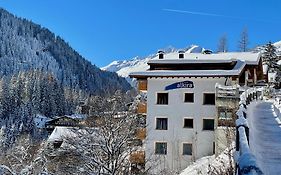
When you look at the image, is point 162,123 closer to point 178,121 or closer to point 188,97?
point 178,121

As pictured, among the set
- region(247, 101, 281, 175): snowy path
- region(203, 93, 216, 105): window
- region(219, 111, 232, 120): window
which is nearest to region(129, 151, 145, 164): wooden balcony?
region(203, 93, 216, 105): window

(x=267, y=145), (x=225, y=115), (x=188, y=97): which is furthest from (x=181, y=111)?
(x=267, y=145)

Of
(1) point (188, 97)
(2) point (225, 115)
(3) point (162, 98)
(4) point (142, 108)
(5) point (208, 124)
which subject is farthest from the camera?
(4) point (142, 108)

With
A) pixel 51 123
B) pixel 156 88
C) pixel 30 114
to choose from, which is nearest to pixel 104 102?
pixel 156 88

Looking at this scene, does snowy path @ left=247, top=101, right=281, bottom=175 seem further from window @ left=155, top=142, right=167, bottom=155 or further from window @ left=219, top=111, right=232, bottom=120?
window @ left=155, top=142, right=167, bottom=155

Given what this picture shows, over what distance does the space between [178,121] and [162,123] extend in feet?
4.17

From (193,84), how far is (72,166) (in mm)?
13914

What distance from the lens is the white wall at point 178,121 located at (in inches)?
1351

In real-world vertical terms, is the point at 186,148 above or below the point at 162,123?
below

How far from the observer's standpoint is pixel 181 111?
3547 centimetres

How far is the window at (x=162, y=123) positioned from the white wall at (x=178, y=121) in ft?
0.81

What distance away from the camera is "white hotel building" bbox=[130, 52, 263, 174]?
113 ft

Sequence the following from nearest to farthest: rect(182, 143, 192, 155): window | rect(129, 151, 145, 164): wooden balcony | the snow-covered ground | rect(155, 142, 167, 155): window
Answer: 1. the snow-covered ground
2. rect(182, 143, 192, 155): window
3. rect(129, 151, 145, 164): wooden balcony
4. rect(155, 142, 167, 155): window

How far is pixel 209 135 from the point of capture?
34438 mm
